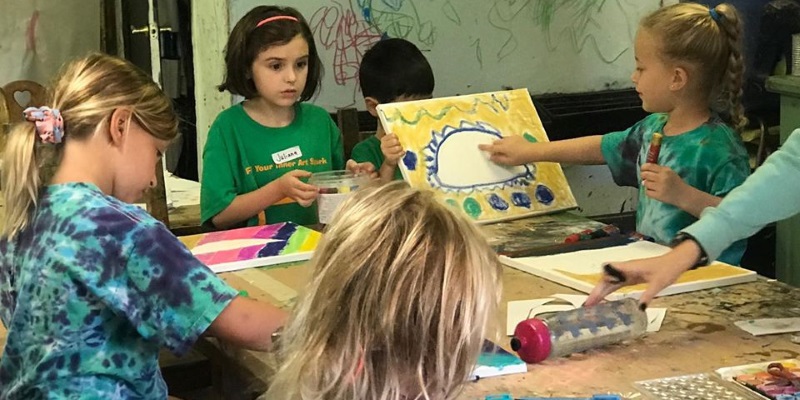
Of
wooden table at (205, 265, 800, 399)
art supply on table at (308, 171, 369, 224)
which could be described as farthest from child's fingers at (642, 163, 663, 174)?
art supply on table at (308, 171, 369, 224)

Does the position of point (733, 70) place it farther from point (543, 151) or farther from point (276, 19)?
point (276, 19)

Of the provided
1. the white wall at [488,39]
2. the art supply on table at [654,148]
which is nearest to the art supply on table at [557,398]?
the art supply on table at [654,148]

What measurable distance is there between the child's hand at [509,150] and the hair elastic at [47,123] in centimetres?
126

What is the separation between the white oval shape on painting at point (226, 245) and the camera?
2.09 m

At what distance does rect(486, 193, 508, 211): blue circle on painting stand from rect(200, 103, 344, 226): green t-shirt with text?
460 millimetres

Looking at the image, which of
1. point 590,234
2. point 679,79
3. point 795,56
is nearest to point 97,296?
point 590,234

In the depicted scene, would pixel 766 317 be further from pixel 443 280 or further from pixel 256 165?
pixel 256 165

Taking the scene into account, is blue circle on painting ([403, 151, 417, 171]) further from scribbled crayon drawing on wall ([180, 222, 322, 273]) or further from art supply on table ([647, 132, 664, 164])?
art supply on table ([647, 132, 664, 164])

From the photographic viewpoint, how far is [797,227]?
123 inches

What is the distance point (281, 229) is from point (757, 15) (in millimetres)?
2691

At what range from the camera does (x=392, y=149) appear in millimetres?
2346

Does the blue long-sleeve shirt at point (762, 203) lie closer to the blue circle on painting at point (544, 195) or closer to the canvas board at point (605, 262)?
the canvas board at point (605, 262)

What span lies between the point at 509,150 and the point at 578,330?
1.05m

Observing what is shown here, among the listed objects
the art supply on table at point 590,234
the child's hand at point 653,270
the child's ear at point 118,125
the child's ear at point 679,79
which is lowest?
the art supply on table at point 590,234
